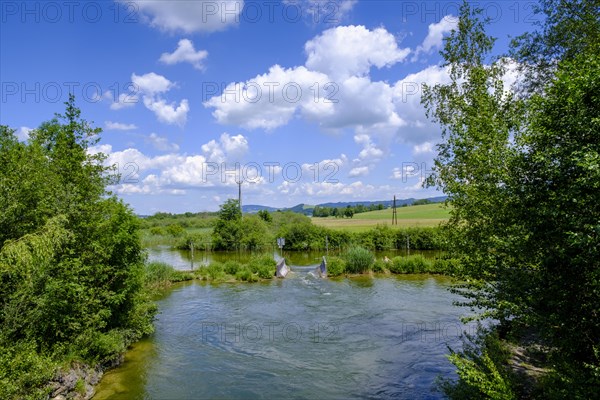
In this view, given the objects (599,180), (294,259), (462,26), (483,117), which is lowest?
(294,259)

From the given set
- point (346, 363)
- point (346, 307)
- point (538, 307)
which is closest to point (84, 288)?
point (346, 363)

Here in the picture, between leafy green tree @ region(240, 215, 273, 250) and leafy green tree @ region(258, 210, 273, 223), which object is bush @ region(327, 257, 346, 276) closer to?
leafy green tree @ region(240, 215, 273, 250)

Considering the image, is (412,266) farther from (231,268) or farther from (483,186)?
(483,186)

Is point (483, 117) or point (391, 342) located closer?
point (483, 117)

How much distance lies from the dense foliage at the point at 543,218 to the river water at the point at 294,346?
5.88 meters

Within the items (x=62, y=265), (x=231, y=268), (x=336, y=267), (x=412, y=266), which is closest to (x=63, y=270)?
(x=62, y=265)

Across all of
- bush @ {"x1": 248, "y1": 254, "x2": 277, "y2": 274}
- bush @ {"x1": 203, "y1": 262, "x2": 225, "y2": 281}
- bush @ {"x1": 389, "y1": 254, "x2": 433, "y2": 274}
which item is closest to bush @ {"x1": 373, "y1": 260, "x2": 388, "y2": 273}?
bush @ {"x1": 389, "y1": 254, "x2": 433, "y2": 274}

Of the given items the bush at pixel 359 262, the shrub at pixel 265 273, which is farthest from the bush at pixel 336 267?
the shrub at pixel 265 273

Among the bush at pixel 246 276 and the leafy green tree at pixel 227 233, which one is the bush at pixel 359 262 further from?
the leafy green tree at pixel 227 233

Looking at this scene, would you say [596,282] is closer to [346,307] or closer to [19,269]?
[19,269]

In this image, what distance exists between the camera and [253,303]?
24703mm

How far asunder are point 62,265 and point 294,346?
9.91m

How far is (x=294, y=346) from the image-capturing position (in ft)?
55.9

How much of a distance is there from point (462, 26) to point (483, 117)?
5927mm
